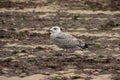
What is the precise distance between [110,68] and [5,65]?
276 centimetres

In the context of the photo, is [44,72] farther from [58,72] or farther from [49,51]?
[49,51]

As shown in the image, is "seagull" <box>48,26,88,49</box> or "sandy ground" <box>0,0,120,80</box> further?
"seagull" <box>48,26,88,49</box>

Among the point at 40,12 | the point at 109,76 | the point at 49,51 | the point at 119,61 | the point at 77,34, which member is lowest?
the point at 109,76

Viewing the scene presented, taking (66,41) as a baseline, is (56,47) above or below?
above

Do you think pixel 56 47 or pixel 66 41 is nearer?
pixel 66 41

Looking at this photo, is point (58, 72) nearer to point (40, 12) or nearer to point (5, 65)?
point (5, 65)

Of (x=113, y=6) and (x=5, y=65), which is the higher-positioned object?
(x=113, y=6)

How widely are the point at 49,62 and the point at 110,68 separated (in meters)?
1.78

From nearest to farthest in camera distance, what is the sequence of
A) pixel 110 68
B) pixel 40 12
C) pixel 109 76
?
1. pixel 109 76
2. pixel 110 68
3. pixel 40 12

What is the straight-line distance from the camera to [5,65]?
1381cm

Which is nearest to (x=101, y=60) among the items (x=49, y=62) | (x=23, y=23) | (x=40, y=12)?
(x=49, y=62)

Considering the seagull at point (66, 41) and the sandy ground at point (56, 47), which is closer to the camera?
the sandy ground at point (56, 47)

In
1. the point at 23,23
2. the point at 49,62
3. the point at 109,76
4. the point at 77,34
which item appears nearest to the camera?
the point at 109,76

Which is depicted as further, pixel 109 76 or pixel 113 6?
pixel 113 6
